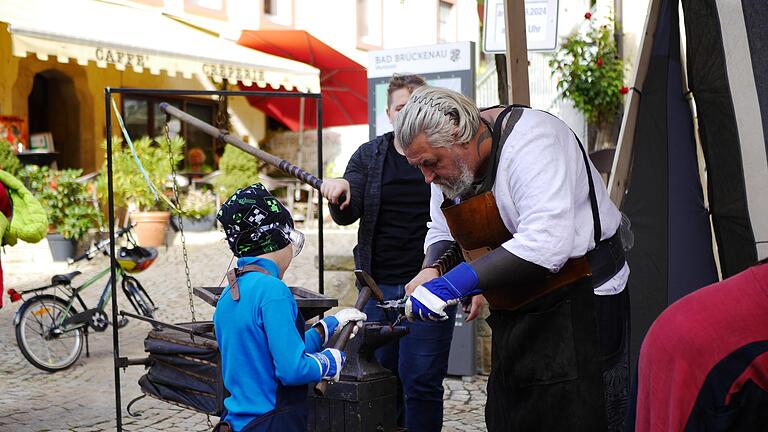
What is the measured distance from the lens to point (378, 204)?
12.7 feet

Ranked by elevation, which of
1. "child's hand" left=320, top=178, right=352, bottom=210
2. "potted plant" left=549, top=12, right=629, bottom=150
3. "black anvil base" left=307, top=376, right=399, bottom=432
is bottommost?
"black anvil base" left=307, top=376, right=399, bottom=432

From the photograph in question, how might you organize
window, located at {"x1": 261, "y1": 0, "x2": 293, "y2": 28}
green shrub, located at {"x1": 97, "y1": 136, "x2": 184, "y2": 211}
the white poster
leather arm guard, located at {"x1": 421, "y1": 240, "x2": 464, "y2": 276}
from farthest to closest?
window, located at {"x1": 261, "y1": 0, "x2": 293, "y2": 28}, green shrub, located at {"x1": 97, "y1": 136, "x2": 184, "y2": 211}, the white poster, leather arm guard, located at {"x1": 421, "y1": 240, "x2": 464, "y2": 276}

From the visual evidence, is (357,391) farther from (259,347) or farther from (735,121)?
(735,121)

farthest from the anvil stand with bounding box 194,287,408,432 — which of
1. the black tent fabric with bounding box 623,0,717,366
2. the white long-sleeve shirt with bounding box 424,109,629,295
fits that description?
the black tent fabric with bounding box 623,0,717,366

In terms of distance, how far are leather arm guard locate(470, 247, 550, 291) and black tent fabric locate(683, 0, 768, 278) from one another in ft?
4.25

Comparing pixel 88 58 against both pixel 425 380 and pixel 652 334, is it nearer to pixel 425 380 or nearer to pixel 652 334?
pixel 425 380

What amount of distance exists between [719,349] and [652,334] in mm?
123

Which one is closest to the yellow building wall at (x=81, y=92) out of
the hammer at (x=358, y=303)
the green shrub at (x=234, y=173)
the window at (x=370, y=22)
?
the green shrub at (x=234, y=173)

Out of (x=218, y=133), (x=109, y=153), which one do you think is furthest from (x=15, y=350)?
(x=218, y=133)

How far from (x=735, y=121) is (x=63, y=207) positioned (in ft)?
30.8

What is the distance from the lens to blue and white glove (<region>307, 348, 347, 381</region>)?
2.69m

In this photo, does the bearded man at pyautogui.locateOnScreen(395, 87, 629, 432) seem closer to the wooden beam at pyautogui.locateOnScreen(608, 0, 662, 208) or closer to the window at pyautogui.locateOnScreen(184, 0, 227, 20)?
the wooden beam at pyautogui.locateOnScreen(608, 0, 662, 208)

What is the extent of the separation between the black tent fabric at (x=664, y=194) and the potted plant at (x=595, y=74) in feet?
27.3

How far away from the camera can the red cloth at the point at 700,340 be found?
4.60ft
